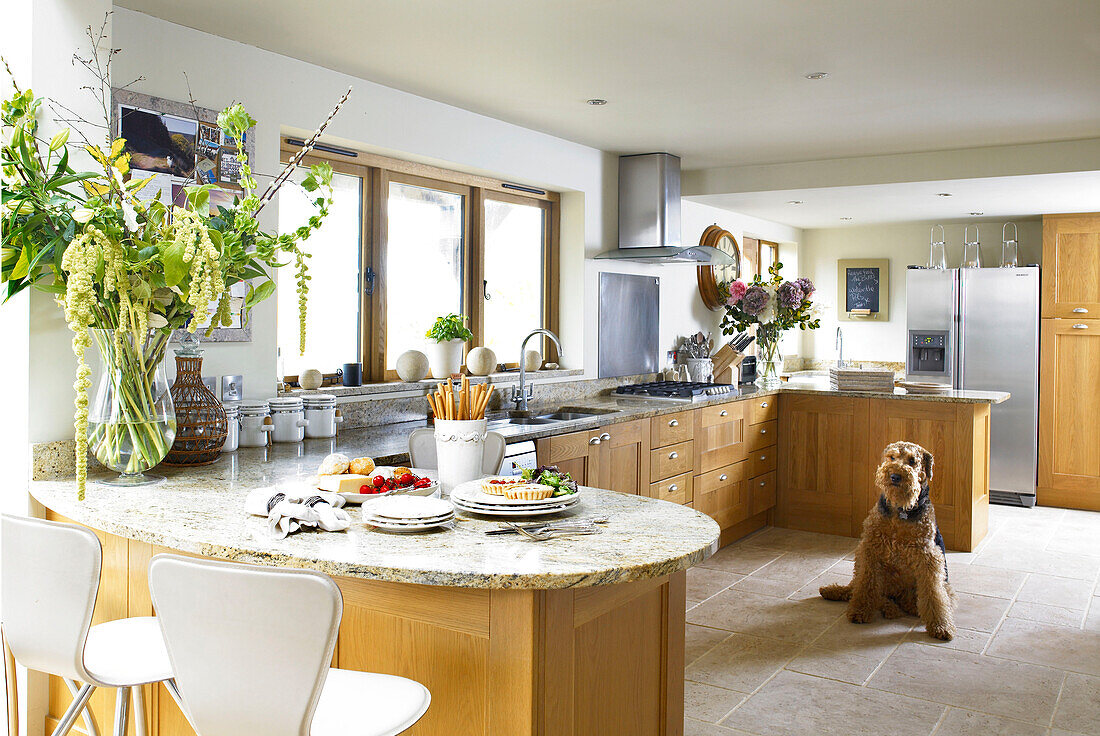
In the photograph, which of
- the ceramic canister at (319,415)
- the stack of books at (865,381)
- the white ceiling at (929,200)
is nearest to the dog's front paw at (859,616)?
the stack of books at (865,381)

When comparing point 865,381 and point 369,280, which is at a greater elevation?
point 369,280

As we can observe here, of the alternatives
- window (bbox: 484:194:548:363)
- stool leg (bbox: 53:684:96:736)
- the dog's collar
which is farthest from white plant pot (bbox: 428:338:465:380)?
stool leg (bbox: 53:684:96:736)

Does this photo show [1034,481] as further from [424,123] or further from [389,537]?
[389,537]

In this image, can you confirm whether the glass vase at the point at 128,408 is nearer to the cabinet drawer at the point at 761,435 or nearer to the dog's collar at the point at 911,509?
the dog's collar at the point at 911,509

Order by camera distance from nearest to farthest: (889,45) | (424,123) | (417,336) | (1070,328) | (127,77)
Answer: (127,77)
(889,45)
(424,123)
(417,336)
(1070,328)

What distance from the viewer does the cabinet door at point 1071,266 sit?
20.4ft

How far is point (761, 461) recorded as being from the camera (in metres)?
5.49

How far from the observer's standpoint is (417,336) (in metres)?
4.34

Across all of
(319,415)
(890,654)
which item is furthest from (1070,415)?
(319,415)

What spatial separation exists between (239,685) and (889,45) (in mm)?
2909

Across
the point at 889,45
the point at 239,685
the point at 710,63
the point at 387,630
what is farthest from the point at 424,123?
the point at 239,685

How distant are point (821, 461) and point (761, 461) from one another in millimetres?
375

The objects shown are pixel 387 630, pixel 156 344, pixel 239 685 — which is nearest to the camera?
pixel 239 685

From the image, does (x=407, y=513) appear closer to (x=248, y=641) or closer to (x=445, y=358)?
(x=248, y=641)
